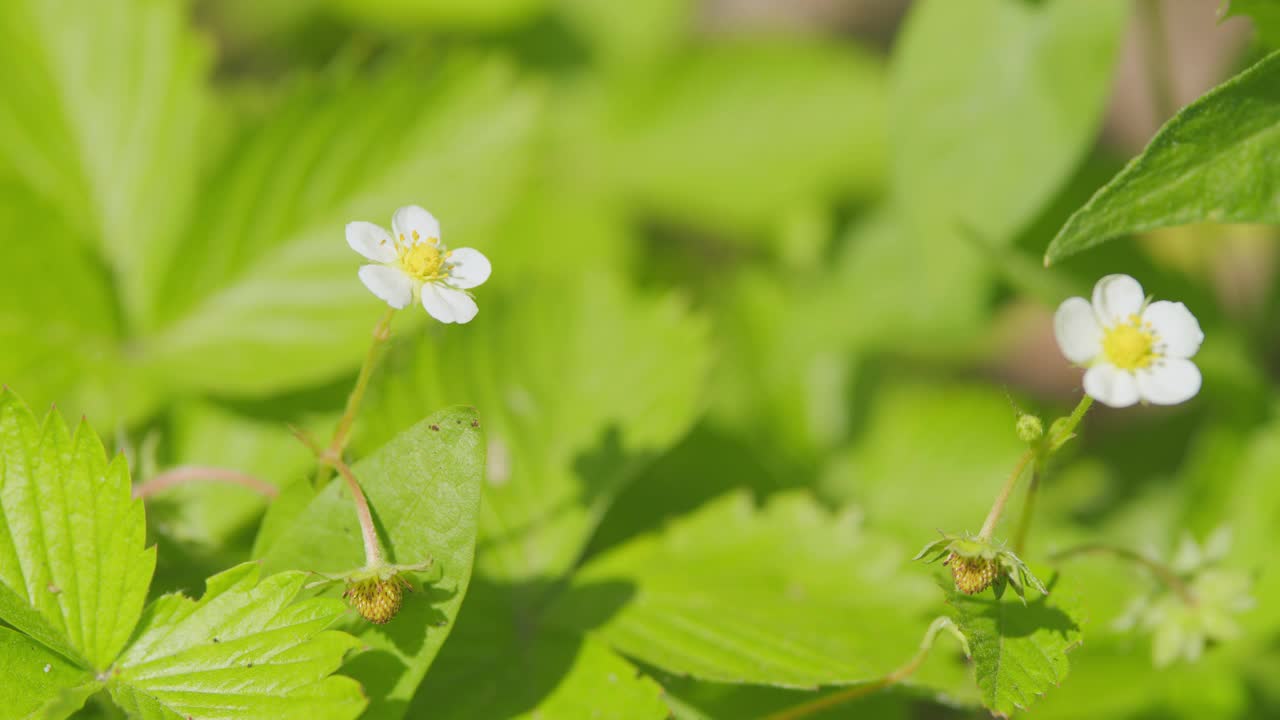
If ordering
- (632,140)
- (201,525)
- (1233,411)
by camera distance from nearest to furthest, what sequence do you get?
1. (201,525)
2. (1233,411)
3. (632,140)

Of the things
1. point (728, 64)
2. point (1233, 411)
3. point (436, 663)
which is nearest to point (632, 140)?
point (728, 64)

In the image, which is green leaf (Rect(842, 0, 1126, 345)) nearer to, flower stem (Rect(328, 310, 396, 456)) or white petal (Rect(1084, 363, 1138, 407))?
white petal (Rect(1084, 363, 1138, 407))

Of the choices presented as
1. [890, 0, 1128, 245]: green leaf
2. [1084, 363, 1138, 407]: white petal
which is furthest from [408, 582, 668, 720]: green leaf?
[890, 0, 1128, 245]: green leaf

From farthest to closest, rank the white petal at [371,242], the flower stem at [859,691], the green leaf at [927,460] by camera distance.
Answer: the green leaf at [927,460], the flower stem at [859,691], the white petal at [371,242]

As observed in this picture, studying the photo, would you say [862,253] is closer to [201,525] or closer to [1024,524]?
[1024,524]

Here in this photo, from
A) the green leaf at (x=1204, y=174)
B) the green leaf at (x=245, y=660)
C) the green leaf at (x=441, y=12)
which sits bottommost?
the green leaf at (x=245, y=660)

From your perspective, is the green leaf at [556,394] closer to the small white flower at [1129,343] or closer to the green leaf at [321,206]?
the green leaf at [321,206]

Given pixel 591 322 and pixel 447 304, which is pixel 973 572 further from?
pixel 591 322

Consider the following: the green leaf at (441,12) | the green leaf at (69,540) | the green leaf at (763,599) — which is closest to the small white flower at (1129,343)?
the green leaf at (763,599)
